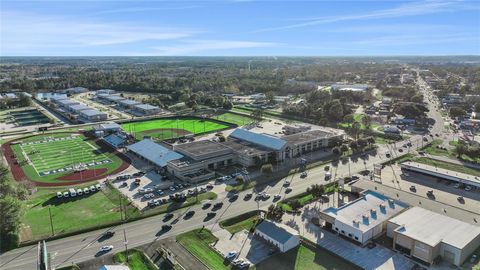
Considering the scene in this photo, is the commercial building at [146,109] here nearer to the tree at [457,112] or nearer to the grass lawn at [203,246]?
the grass lawn at [203,246]

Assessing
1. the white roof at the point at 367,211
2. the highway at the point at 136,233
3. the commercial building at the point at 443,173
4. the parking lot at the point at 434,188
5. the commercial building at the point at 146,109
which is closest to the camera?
the highway at the point at 136,233

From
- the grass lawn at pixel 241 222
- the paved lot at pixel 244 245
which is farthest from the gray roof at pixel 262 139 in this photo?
the paved lot at pixel 244 245

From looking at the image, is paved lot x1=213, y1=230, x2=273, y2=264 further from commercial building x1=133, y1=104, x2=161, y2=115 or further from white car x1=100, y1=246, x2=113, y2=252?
commercial building x1=133, y1=104, x2=161, y2=115

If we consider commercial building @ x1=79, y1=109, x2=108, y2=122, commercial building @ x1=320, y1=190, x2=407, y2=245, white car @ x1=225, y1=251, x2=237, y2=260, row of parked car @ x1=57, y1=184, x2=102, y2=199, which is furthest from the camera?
commercial building @ x1=79, y1=109, x2=108, y2=122

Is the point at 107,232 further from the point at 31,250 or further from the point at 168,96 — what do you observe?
the point at 168,96

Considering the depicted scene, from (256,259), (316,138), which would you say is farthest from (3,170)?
(316,138)

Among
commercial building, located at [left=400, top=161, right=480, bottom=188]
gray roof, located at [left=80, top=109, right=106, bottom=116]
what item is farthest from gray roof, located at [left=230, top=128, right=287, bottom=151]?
gray roof, located at [left=80, top=109, right=106, bottom=116]
